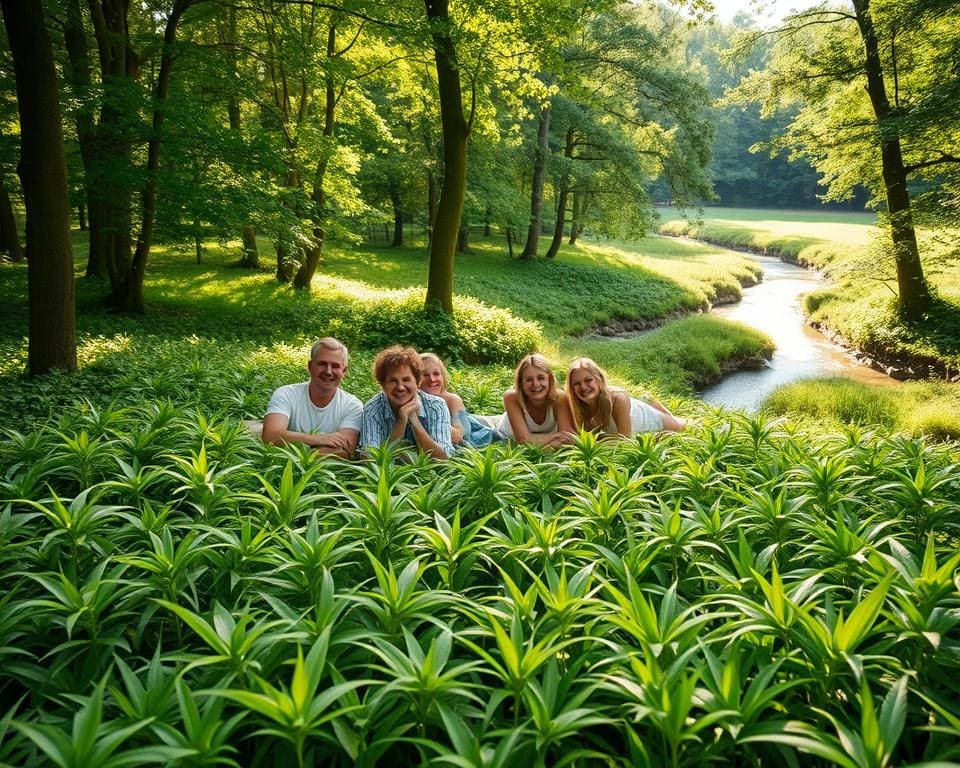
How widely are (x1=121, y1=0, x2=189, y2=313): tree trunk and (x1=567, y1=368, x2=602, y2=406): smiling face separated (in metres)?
9.12

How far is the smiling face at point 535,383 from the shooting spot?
4949mm

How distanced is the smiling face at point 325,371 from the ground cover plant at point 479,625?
118 cm

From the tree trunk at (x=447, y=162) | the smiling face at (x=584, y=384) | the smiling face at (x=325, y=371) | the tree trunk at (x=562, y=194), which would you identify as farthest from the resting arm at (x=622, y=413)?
the tree trunk at (x=562, y=194)

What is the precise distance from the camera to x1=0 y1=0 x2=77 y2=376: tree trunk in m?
6.66

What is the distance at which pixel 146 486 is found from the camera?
11.3 ft

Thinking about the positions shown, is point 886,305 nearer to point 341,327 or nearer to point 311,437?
point 341,327

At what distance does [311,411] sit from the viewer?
4875mm

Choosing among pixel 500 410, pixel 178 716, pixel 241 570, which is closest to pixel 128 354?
pixel 500 410

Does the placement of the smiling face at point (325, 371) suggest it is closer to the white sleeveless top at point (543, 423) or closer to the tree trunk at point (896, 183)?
the white sleeveless top at point (543, 423)

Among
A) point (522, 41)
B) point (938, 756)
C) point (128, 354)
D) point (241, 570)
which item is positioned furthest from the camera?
point (522, 41)

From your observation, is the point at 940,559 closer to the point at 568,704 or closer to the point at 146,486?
the point at 568,704

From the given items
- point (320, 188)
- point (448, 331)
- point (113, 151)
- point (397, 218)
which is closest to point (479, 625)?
point (448, 331)

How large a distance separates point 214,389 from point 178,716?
5323 mm

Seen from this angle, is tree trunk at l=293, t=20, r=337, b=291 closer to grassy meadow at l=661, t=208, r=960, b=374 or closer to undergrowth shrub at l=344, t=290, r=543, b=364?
undergrowth shrub at l=344, t=290, r=543, b=364
